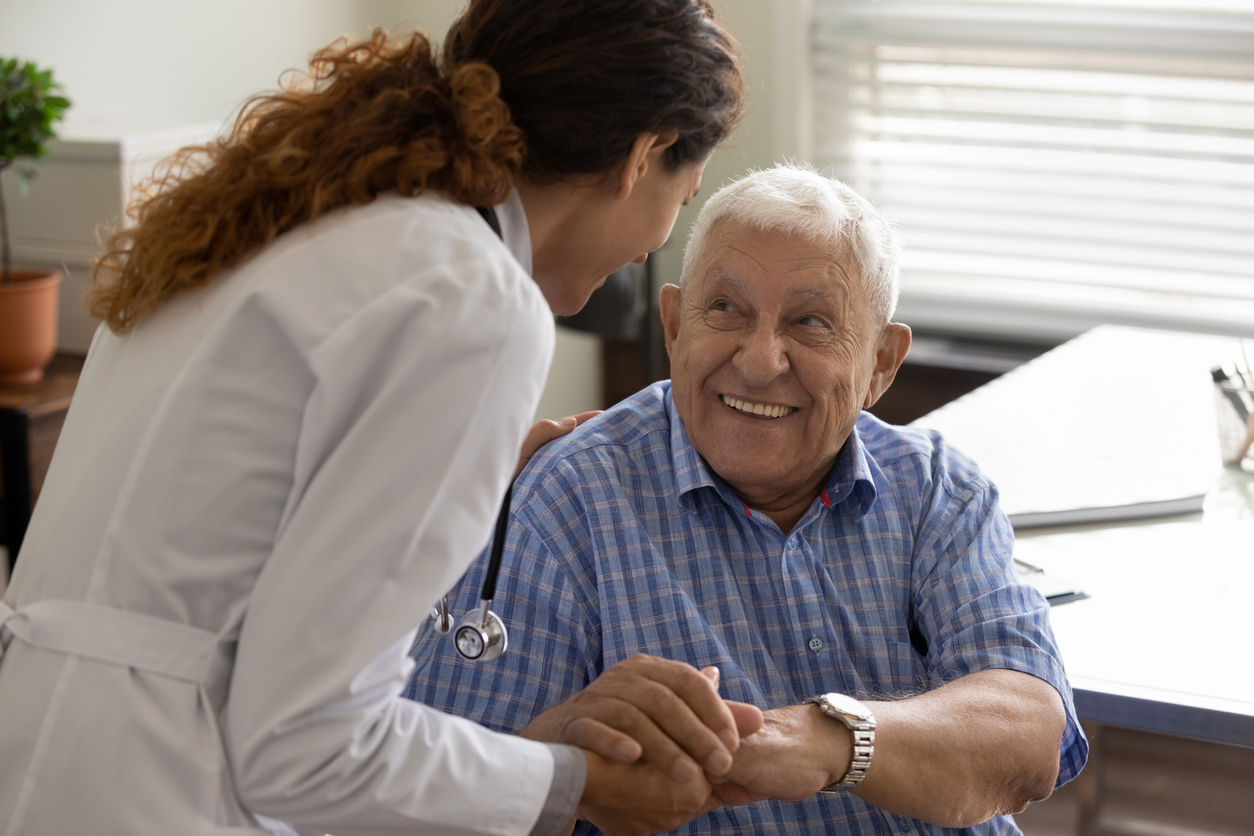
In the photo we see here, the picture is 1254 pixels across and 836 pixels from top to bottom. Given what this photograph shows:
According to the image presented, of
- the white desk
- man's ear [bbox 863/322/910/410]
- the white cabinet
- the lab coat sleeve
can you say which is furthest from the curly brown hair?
the white cabinet

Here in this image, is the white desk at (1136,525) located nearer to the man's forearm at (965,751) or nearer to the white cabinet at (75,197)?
the man's forearm at (965,751)

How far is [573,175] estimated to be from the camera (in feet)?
3.81

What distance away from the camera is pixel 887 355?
1.75 m

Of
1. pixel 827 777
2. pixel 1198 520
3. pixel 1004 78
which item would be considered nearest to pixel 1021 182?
pixel 1004 78

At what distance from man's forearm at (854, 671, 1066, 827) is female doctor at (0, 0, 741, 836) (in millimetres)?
442

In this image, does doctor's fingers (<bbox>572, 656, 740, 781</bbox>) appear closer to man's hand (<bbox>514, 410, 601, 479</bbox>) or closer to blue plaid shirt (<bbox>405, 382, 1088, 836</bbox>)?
blue plaid shirt (<bbox>405, 382, 1088, 836</bbox>)

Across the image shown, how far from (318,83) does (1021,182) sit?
342 cm

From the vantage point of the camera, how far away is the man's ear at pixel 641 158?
117 cm

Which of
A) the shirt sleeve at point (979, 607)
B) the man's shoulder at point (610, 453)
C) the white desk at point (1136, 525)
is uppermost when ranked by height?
the man's shoulder at point (610, 453)

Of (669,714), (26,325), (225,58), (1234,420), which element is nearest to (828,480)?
(669,714)

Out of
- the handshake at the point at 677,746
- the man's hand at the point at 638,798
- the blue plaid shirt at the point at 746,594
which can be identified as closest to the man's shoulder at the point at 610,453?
the blue plaid shirt at the point at 746,594

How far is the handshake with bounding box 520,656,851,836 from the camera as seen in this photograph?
49.1 inches

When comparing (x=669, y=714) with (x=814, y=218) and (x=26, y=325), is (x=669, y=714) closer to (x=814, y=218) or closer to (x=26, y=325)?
(x=814, y=218)

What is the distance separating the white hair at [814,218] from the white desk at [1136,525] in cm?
→ 56
